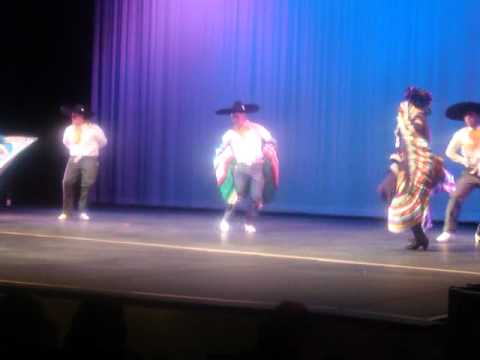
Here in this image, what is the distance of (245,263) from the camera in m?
8.91

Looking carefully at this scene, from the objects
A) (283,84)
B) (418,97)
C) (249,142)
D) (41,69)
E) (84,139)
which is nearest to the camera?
(418,97)

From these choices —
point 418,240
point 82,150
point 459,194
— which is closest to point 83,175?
point 82,150

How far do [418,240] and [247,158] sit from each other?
2.92m

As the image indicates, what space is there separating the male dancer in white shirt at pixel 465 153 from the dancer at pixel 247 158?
2291mm

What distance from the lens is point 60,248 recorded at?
32.8 feet

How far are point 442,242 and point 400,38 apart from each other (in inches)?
170

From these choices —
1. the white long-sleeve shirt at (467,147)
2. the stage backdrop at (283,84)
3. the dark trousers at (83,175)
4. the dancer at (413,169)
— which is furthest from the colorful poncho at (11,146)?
the dancer at (413,169)

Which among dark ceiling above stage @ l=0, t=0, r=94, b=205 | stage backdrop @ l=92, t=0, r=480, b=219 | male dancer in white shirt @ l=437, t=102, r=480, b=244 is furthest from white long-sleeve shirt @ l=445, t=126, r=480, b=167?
dark ceiling above stage @ l=0, t=0, r=94, b=205

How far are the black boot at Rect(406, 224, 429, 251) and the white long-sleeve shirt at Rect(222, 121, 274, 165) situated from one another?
2726 millimetres

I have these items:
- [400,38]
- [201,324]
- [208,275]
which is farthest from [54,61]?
[201,324]

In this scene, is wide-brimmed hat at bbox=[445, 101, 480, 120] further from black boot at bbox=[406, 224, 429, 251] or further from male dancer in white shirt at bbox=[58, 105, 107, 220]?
male dancer in white shirt at bbox=[58, 105, 107, 220]

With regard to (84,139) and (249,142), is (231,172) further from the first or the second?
(84,139)

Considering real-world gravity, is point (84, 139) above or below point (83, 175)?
above

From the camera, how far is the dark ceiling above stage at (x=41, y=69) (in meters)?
17.1
